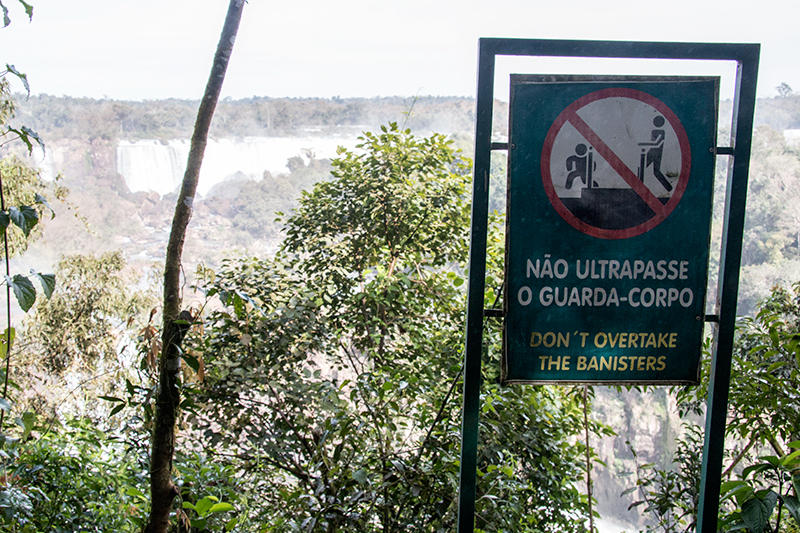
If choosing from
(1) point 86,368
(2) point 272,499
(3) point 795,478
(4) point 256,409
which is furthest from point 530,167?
(1) point 86,368

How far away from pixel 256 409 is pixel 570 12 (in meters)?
3.66

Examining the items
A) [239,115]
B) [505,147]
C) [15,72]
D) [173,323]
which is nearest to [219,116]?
[239,115]

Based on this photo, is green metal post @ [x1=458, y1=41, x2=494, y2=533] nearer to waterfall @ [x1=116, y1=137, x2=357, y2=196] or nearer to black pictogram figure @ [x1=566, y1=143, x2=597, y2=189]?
black pictogram figure @ [x1=566, y1=143, x2=597, y2=189]

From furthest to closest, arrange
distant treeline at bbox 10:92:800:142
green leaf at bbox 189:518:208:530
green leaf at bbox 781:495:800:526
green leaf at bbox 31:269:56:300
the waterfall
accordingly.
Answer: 1. distant treeline at bbox 10:92:800:142
2. the waterfall
3. green leaf at bbox 189:518:208:530
4. green leaf at bbox 31:269:56:300
5. green leaf at bbox 781:495:800:526

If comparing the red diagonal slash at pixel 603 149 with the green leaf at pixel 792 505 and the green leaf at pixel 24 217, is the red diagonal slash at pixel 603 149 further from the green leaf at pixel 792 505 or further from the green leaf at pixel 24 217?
the green leaf at pixel 24 217

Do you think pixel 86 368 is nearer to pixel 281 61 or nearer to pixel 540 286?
pixel 540 286

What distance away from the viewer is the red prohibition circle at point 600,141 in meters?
0.98

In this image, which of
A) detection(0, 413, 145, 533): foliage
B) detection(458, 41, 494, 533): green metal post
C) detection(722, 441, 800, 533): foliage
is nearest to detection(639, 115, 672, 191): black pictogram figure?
detection(458, 41, 494, 533): green metal post

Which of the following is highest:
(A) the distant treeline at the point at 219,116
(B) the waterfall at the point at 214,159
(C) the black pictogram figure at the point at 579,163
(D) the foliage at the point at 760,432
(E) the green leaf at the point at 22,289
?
(A) the distant treeline at the point at 219,116

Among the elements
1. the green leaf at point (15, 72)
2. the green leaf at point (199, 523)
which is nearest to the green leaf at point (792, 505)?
the green leaf at point (199, 523)

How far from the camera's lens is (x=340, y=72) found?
6.59 metres

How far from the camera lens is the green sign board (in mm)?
979

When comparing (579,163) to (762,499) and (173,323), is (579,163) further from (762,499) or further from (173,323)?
(173,323)

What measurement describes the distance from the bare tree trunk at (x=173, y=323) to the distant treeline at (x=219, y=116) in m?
4.59
